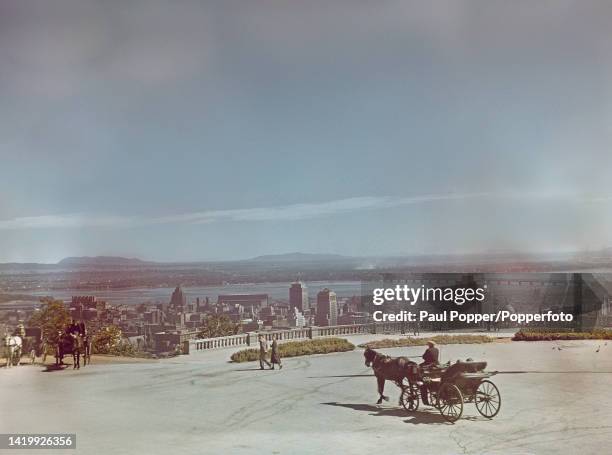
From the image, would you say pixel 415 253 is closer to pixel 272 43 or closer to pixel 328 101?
pixel 328 101

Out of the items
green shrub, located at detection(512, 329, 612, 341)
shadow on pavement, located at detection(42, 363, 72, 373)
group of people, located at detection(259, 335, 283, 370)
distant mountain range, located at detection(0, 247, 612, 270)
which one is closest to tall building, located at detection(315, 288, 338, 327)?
distant mountain range, located at detection(0, 247, 612, 270)

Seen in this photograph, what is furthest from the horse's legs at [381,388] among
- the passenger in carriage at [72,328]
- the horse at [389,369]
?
the passenger in carriage at [72,328]

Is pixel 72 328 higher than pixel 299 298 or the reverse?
the reverse

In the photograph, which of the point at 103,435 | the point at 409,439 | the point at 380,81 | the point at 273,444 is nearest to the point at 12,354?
the point at 103,435

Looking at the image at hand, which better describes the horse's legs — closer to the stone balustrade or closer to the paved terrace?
the paved terrace

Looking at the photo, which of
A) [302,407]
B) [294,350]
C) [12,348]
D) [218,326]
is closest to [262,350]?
[294,350]

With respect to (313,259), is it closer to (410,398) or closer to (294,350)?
(294,350)
